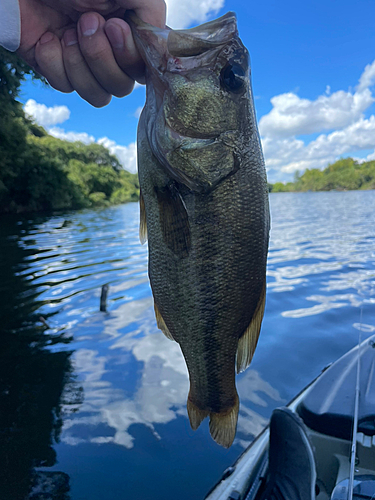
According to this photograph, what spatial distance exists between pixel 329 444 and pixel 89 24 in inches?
150

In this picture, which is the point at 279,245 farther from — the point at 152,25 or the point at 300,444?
the point at 152,25

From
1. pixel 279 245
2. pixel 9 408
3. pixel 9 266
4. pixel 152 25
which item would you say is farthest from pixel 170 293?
pixel 279 245

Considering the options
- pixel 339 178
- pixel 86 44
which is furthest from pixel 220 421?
pixel 339 178

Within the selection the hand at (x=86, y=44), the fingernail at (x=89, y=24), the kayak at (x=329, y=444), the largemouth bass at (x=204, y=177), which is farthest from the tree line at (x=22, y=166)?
the kayak at (x=329, y=444)

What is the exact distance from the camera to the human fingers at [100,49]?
181cm

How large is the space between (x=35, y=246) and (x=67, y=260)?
4.43 meters

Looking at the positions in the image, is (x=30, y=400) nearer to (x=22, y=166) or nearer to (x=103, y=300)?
(x=103, y=300)

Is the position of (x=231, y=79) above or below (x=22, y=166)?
below

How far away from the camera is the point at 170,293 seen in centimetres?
176

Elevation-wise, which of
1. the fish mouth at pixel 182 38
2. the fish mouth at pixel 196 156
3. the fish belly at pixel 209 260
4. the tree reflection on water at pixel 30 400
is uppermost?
the fish mouth at pixel 182 38

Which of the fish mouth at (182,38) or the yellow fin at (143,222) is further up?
the fish mouth at (182,38)

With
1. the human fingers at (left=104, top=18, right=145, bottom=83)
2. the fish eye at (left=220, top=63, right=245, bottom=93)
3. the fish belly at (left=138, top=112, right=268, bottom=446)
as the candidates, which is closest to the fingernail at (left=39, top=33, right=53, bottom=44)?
the human fingers at (left=104, top=18, right=145, bottom=83)

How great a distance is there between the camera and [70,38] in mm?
2033

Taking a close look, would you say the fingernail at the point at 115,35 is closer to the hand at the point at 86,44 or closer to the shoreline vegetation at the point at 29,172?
the hand at the point at 86,44
